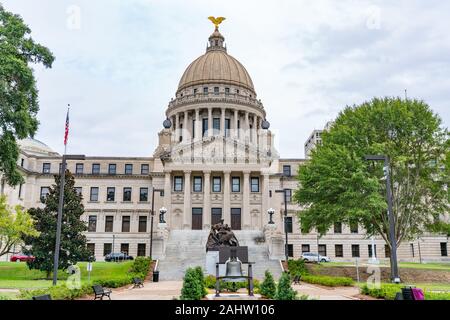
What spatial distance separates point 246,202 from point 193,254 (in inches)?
734

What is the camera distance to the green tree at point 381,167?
110 ft

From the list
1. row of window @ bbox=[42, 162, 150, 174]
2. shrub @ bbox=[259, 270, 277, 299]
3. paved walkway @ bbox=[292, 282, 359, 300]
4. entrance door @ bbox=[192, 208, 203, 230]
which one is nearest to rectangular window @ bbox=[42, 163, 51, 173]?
row of window @ bbox=[42, 162, 150, 174]

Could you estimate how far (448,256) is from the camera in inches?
2589

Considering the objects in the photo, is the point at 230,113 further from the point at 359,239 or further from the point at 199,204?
the point at 359,239

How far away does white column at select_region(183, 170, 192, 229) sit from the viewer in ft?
196

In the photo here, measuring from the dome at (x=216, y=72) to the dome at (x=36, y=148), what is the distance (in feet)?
98.7

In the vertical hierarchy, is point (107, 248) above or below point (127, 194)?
below

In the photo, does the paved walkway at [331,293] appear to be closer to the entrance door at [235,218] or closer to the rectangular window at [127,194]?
the entrance door at [235,218]

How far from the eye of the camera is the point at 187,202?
60625 millimetres

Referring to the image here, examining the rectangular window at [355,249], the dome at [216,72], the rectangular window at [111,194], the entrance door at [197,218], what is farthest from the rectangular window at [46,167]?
the rectangular window at [355,249]

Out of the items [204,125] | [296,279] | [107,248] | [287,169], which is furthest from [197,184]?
[296,279]

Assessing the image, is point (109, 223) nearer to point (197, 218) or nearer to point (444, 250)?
point (197, 218)

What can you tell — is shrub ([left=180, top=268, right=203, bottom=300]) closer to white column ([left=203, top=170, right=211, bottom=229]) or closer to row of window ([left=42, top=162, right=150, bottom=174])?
white column ([left=203, top=170, right=211, bottom=229])
